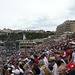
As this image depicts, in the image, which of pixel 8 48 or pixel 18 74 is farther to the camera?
pixel 8 48

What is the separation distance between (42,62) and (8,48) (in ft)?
142

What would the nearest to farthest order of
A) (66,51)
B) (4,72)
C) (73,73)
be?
1. (73,73)
2. (66,51)
3. (4,72)

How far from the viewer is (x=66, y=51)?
8.12 meters

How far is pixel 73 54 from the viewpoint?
22.9 ft

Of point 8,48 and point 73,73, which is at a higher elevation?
point 73,73

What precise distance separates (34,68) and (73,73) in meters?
2.15

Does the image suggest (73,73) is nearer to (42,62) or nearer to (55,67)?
(55,67)

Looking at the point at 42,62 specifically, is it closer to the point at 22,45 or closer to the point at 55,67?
the point at 55,67

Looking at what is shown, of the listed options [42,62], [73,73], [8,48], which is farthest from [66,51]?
[8,48]

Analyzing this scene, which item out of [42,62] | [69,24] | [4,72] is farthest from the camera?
[69,24]

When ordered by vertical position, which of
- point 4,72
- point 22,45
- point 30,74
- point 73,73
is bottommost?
point 22,45

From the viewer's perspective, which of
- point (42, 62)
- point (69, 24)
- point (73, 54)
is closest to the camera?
point (42, 62)

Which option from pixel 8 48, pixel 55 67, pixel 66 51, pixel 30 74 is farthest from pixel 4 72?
pixel 8 48

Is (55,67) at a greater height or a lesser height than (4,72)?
greater
